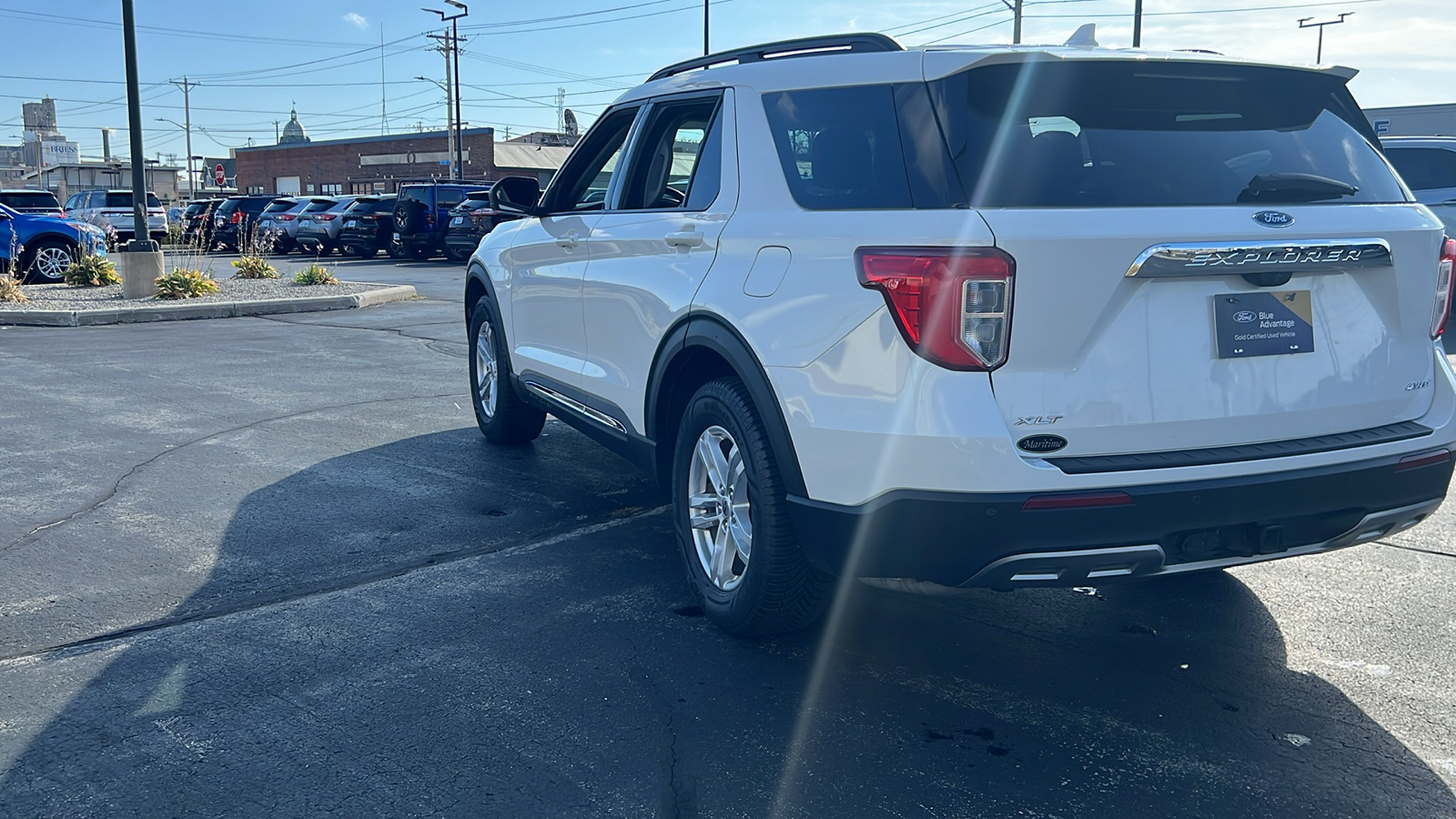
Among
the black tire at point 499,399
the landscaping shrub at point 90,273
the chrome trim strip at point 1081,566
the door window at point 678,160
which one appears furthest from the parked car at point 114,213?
the chrome trim strip at point 1081,566

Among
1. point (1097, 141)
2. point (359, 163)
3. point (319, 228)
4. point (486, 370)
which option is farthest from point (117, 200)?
point (359, 163)

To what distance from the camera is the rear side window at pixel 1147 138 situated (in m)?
3.21

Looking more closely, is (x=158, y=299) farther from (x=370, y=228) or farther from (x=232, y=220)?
(x=232, y=220)

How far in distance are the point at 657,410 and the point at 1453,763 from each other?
9.01 feet

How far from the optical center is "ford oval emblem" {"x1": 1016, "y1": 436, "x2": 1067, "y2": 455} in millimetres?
3066

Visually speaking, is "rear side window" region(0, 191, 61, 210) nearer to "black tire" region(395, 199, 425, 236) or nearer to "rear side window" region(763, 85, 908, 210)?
"black tire" region(395, 199, 425, 236)

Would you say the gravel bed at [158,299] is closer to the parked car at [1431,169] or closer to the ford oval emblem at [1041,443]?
the parked car at [1431,169]

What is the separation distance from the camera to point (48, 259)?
18703 millimetres

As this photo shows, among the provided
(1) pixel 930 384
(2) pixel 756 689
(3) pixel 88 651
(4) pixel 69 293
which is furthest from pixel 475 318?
(4) pixel 69 293

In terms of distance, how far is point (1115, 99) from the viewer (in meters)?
3.38

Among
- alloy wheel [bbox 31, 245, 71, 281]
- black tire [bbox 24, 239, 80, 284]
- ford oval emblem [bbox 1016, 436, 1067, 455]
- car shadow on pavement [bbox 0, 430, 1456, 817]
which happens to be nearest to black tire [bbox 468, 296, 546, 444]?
car shadow on pavement [bbox 0, 430, 1456, 817]

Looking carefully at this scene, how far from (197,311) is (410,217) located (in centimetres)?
1419

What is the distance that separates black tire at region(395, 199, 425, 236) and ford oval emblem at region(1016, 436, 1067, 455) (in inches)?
1073

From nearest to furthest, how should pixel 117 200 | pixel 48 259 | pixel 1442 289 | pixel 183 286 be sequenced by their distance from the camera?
pixel 1442 289 < pixel 183 286 < pixel 48 259 < pixel 117 200
